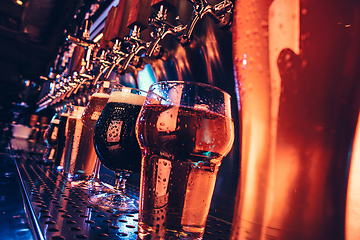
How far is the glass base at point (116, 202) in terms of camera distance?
581 millimetres

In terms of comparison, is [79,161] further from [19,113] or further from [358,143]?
[19,113]

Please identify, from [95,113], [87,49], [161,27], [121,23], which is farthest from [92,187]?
[87,49]

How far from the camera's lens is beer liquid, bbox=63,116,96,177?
104cm

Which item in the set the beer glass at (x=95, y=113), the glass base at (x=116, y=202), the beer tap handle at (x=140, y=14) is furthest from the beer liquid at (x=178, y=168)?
the beer tap handle at (x=140, y=14)

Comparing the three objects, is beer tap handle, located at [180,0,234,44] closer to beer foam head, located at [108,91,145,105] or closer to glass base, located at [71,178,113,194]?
beer foam head, located at [108,91,145,105]

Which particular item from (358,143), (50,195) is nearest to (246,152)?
(358,143)

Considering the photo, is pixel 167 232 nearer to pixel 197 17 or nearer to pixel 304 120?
pixel 304 120

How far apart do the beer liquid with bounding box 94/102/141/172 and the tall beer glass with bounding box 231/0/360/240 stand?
1.45 feet

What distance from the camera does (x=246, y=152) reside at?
1.10 feet

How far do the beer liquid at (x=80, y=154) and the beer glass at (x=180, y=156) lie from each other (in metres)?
0.73

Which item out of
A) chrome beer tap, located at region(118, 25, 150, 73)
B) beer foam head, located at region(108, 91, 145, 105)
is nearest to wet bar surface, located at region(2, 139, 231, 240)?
beer foam head, located at region(108, 91, 145, 105)

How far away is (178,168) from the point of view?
0.36m

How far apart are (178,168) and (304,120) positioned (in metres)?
0.17

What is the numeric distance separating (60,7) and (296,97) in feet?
21.0
